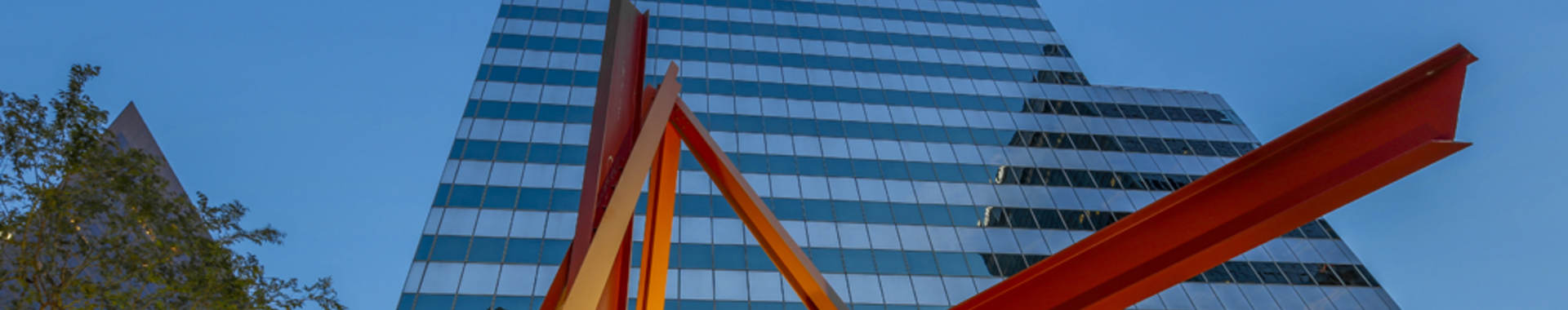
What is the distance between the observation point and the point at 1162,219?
6207 millimetres

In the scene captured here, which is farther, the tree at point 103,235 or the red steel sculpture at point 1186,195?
the tree at point 103,235

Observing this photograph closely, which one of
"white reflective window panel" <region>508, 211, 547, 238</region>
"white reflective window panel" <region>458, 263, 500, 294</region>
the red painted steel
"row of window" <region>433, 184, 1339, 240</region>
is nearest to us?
the red painted steel

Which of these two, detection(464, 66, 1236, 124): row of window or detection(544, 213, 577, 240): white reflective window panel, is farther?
detection(464, 66, 1236, 124): row of window

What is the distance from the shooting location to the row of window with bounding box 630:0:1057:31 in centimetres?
3941

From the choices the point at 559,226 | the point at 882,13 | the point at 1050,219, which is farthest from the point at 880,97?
the point at 559,226

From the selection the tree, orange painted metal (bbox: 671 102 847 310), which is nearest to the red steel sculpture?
orange painted metal (bbox: 671 102 847 310)

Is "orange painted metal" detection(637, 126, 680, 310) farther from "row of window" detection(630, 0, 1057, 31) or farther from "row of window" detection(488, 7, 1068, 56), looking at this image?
"row of window" detection(630, 0, 1057, 31)

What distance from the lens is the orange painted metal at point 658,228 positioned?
913 centimetres

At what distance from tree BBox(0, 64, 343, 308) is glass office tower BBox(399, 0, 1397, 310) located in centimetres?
1159

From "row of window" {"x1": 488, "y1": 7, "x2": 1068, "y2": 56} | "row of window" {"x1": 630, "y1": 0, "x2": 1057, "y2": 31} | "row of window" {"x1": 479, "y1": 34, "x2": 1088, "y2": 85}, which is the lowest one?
"row of window" {"x1": 479, "y1": 34, "x2": 1088, "y2": 85}

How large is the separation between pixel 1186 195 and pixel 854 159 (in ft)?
76.8

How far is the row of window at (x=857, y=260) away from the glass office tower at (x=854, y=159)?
0.22 feet

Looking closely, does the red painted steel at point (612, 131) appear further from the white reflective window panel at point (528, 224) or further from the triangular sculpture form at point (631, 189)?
the white reflective window panel at point (528, 224)

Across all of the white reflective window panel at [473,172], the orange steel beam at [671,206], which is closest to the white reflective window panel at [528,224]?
the white reflective window panel at [473,172]
